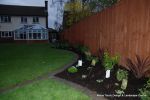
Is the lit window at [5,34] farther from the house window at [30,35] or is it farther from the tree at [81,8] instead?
the tree at [81,8]

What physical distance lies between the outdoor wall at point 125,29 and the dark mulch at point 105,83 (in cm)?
92

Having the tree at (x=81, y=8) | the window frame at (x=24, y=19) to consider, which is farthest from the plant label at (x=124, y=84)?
the window frame at (x=24, y=19)

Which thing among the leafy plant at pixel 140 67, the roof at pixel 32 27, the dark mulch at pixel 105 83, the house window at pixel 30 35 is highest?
the roof at pixel 32 27

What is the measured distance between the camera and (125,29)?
30.4 feet

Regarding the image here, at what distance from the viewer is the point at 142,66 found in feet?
25.4

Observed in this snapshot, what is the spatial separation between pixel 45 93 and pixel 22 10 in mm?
46579

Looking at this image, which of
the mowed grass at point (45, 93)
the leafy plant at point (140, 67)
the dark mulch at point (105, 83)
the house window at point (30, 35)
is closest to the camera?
the dark mulch at point (105, 83)

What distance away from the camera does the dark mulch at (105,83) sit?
6672 millimetres

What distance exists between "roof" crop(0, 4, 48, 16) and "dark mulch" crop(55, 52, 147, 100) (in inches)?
1644

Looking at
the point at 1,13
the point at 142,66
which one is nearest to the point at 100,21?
the point at 142,66

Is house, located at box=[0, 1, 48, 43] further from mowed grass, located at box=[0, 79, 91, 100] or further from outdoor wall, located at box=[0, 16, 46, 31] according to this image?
mowed grass, located at box=[0, 79, 91, 100]

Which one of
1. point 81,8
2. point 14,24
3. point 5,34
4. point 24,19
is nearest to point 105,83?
point 81,8

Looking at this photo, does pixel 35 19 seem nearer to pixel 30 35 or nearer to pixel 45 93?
pixel 30 35

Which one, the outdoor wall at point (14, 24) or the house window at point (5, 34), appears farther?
the outdoor wall at point (14, 24)
